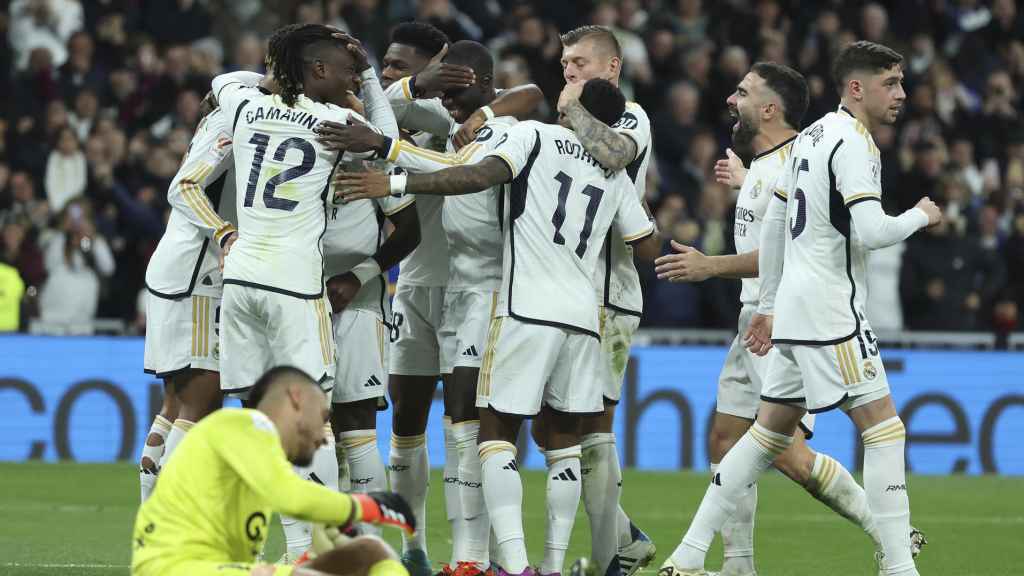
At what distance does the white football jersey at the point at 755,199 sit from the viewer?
8039 mm

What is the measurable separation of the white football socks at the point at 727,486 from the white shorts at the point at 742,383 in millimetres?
1097

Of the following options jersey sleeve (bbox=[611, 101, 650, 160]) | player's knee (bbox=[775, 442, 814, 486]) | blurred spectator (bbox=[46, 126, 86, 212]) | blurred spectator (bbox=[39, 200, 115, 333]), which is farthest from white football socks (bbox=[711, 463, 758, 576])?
blurred spectator (bbox=[46, 126, 86, 212])

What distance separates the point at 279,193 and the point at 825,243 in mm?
2458

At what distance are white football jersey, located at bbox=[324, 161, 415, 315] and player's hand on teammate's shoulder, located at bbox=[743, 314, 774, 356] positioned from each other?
179 centimetres

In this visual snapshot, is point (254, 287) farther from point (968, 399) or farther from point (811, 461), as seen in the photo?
point (968, 399)

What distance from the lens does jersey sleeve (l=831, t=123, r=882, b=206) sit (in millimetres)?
6840

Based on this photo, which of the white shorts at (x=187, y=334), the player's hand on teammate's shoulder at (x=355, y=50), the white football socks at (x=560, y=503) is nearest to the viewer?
the white football socks at (x=560, y=503)

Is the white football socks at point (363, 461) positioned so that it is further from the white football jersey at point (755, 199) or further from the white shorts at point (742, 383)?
the white football jersey at point (755, 199)

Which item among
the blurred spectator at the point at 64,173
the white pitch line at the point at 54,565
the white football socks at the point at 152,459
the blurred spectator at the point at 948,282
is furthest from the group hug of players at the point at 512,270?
the blurred spectator at the point at 948,282

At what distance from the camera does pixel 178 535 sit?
5.29 metres

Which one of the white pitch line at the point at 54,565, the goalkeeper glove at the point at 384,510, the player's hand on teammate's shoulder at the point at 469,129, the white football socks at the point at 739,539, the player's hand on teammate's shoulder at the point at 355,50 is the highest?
the player's hand on teammate's shoulder at the point at 355,50

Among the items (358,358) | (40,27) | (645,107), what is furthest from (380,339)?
(40,27)

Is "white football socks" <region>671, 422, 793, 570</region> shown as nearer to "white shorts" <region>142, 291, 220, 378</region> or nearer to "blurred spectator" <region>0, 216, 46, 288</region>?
"white shorts" <region>142, 291, 220, 378</region>

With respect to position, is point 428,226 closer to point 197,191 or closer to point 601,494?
point 197,191
